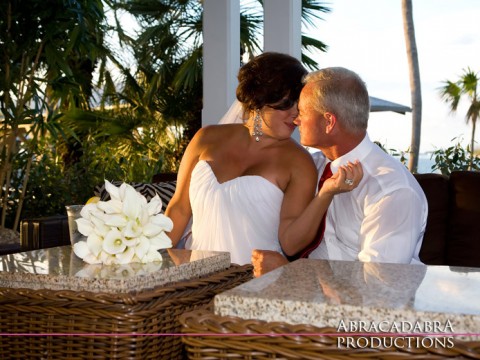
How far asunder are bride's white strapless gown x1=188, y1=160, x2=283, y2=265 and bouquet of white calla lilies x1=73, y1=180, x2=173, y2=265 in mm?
1082

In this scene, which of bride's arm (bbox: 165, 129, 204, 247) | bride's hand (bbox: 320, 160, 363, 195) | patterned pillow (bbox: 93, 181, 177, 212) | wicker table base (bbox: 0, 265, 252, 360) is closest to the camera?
wicker table base (bbox: 0, 265, 252, 360)

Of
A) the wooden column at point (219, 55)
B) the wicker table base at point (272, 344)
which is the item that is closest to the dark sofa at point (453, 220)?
the wooden column at point (219, 55)

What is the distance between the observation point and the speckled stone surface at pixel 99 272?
1.29 m

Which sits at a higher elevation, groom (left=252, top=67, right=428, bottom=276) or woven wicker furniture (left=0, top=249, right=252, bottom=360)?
groom (left=252, top=67, right=428, bottom=276)

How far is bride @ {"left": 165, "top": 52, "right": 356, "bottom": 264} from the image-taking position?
2.55m

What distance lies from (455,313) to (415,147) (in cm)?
1312

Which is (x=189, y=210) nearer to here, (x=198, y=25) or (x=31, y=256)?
(x=31, y=256)

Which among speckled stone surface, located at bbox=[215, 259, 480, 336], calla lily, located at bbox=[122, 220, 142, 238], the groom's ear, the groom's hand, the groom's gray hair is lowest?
the groom's hand

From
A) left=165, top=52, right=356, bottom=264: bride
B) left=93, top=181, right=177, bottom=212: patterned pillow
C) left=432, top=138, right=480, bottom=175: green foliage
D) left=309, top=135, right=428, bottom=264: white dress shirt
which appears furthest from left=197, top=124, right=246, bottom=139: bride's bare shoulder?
left=432, top=138, right=480, bottom=175: green foliage

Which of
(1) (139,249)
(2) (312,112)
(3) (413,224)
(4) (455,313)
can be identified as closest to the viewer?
(4) (455,313)

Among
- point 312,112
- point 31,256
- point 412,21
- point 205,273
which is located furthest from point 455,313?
point 412,21

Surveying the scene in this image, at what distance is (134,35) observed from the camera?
1016cm

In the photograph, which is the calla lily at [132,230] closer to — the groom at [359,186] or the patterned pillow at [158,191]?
the groom at [359,186]

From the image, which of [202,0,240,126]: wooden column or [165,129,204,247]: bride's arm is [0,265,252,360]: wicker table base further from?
[202,0,240,126]: wooden column
